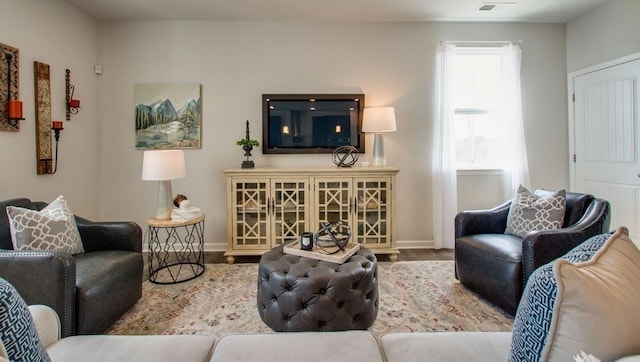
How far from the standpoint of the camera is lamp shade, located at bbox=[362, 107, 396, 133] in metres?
3.63

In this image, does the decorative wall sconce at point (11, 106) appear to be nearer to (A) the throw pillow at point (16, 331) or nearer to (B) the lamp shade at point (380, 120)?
(A) the throw pillow at point (16, 331)

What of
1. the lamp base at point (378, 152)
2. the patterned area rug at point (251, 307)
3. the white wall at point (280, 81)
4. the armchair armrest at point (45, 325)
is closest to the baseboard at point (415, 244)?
the white wall at point (280, 81)

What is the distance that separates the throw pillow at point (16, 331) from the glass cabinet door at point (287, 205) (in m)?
2.60

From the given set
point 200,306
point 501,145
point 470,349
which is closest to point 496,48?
point 501,145

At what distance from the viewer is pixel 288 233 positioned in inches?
139

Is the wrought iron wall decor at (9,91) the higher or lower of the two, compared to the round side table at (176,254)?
higher

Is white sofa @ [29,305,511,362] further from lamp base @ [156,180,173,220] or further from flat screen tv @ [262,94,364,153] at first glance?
flat screen tv @ [262,94,364,153]

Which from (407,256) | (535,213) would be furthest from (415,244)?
(535,213)

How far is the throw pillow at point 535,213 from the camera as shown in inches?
99.2

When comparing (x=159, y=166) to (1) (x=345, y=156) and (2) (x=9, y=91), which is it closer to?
(2) (x=9, y=91)

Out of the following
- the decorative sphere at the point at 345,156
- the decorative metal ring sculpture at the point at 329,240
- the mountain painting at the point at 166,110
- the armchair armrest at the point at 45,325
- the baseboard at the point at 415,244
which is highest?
the mountain painting at the point at 166,110

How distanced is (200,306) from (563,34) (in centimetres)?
487

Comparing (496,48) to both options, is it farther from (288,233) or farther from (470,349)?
(470,349)

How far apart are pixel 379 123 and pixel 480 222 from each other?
144 centimetres
